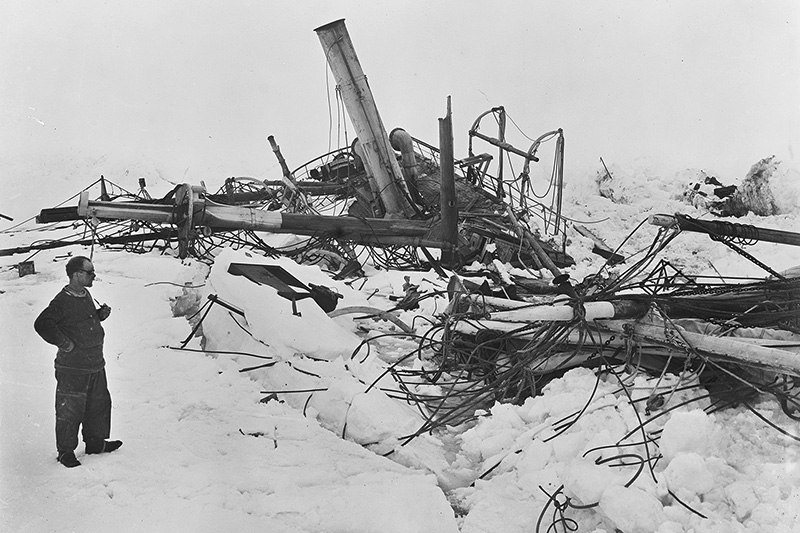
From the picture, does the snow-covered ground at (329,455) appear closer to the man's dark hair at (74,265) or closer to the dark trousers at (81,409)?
the dark trousers at (81,409)

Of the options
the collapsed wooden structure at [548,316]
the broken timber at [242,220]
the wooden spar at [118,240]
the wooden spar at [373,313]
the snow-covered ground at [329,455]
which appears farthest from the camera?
the wooden spar at [373,313]

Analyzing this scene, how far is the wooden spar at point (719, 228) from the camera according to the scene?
12.7ft

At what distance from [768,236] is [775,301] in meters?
0.58

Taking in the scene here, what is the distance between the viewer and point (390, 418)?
3.82m

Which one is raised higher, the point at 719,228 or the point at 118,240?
the point at 118,240

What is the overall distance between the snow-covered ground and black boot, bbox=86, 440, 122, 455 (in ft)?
0.14

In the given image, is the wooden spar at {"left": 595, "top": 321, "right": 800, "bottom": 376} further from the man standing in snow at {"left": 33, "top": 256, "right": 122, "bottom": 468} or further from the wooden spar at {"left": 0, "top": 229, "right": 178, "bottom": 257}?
the wooden spar at {"left": 0, "top": 229, "right": 178, "bottom": 257}

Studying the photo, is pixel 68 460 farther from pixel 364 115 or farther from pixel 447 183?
pixel 364 115

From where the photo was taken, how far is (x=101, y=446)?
10.3 feet

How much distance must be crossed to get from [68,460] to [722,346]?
11.4 ft

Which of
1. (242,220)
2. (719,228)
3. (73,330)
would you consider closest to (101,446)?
(73,330)

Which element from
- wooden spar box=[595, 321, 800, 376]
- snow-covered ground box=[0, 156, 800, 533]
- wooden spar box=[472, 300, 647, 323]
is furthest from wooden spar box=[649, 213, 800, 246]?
snow-covered ground box=[0, 156, 800, 533]

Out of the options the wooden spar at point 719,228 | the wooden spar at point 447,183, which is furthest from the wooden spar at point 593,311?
the wooden spar at point 447,183

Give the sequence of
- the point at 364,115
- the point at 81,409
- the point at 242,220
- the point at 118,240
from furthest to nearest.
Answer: the point at 364,115 < the point at 118,240 < the point at 242,220 < the point at 81,409
